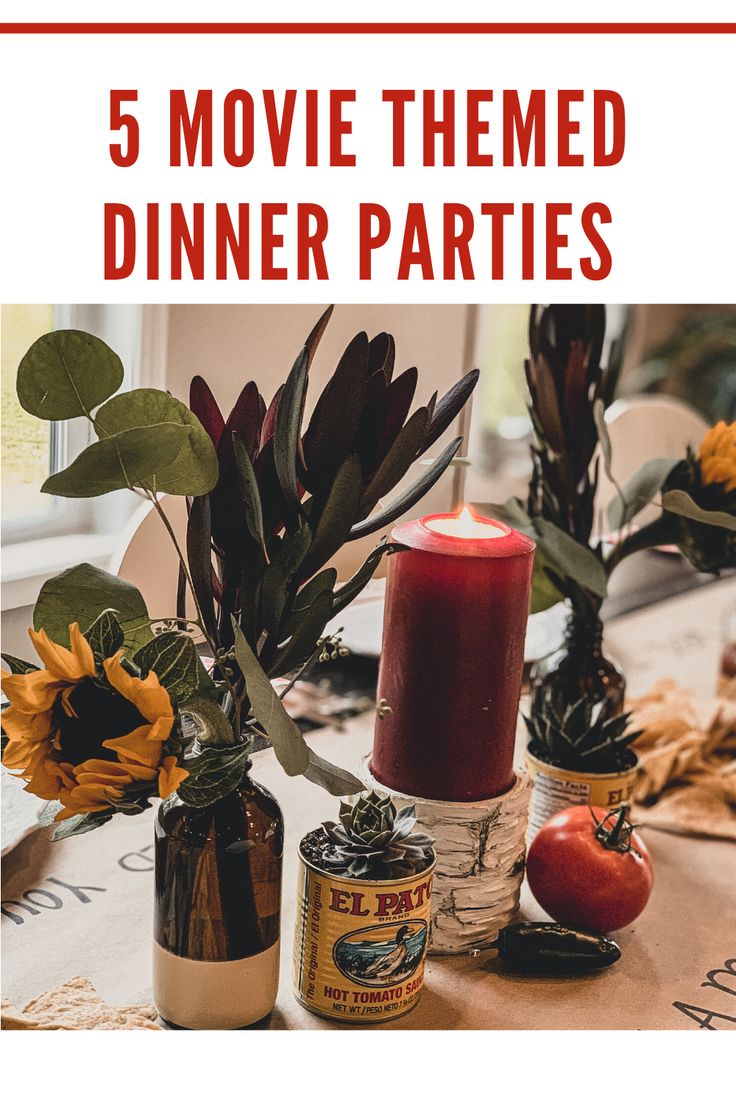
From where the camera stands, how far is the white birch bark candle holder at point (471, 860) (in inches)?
29.3

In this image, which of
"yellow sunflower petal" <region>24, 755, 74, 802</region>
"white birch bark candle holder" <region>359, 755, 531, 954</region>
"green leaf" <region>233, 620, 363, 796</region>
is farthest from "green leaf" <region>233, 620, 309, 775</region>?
"white birch bark candle holder" <region>359, 755, 531, 954</region>

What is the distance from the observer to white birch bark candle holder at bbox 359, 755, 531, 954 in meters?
0.75

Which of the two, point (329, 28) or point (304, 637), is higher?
point (329, 28)

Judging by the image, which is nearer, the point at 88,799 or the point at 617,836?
the point at 88,799

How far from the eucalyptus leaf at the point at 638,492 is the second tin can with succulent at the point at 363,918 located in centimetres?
37

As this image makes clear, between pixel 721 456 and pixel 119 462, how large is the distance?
1.73 feet

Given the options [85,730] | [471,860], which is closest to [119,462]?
[85,730]

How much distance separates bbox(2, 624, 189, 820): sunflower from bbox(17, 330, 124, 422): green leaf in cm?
12

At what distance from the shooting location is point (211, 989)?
646mm

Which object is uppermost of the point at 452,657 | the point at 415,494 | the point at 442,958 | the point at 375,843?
the point at 415,494

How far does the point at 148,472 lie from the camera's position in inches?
22.3

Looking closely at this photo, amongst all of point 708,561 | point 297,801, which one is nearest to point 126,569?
point 297,801

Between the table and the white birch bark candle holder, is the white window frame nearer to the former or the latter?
the table

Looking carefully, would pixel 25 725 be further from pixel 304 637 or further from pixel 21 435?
pixel 21 435
